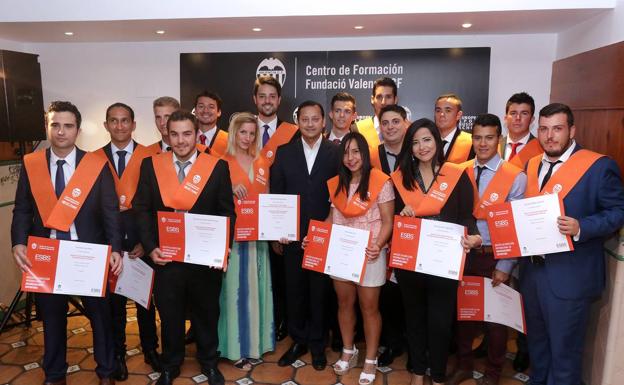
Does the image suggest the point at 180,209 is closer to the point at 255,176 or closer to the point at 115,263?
the point at 115,263

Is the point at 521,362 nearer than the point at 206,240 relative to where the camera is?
No

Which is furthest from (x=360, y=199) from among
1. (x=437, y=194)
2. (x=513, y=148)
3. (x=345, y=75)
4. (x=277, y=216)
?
(x=345, y=75)

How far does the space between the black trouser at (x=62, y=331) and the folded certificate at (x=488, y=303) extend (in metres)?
2.04

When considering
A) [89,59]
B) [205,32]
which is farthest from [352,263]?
[89,59]

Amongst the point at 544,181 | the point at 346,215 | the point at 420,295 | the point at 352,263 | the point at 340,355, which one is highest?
the point at 544,181

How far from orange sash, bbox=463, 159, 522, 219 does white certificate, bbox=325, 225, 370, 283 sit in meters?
0.64

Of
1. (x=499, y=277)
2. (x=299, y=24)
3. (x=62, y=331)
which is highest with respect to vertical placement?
(x=299, y=24)

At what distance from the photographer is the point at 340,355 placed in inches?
130

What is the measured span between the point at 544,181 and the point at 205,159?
71.4 inches

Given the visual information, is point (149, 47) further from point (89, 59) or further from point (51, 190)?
point (51, 190)

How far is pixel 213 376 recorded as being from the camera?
9.36 feet

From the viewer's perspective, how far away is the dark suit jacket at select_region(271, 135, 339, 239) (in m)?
2.94

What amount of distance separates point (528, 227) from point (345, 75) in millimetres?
2833

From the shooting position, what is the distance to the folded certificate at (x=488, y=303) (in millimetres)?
2643
